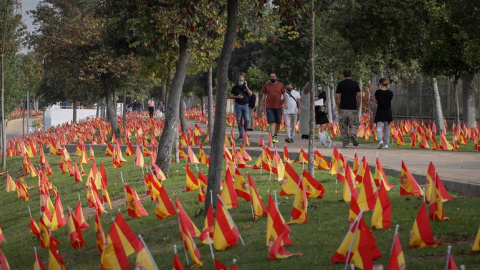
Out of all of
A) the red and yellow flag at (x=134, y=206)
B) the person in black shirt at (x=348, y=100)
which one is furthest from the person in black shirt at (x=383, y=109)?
the red and yellow flag at (x=134, y=206)

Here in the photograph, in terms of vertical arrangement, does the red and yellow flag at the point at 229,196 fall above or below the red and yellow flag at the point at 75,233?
above

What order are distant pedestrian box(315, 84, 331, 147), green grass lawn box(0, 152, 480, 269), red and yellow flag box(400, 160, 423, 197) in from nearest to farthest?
1. green grass lawn box(0, 152, 480, 269)
2. red and yellow flag box(400, 160, 423, 197)
3. distant pedestrian box(315, 84, 331, 147)

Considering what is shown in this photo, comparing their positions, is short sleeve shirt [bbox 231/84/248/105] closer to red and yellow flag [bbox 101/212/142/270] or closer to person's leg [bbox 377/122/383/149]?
person's leg [bbox 377/122/383/149]

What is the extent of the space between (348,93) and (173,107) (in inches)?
182

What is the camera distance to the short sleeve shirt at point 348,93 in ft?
65.4

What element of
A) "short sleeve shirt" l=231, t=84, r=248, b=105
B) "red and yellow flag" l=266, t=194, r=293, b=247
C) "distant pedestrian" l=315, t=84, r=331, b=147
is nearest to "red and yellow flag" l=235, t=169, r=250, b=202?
"red and yellow flag" l=266, t=194, r=293, b=247

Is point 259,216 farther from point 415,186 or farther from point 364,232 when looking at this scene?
point 364,232

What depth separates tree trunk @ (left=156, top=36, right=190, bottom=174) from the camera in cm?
1661

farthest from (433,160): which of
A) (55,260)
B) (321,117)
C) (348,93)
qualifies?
(55,260)

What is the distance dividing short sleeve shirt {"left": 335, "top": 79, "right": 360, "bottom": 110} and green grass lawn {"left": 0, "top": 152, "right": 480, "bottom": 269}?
4.58 meters

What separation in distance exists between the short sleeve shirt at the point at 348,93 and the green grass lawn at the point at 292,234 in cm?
458

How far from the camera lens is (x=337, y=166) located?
13.6m

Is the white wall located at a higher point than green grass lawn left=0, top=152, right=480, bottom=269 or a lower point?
higher

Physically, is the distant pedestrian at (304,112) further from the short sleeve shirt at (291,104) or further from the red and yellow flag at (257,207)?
the red and yellow flag at (257,207)
